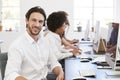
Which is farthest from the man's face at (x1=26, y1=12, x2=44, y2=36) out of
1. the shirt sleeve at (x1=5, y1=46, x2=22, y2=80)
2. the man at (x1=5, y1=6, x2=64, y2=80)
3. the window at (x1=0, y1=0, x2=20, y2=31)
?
the window at (x1=0, y1=0, x2=20, y2=31)

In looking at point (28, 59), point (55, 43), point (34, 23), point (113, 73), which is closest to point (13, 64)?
point (28, 59)

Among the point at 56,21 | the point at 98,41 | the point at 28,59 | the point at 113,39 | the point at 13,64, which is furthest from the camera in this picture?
the point at 56,21

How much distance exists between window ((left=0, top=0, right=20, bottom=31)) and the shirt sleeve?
4.98 meters

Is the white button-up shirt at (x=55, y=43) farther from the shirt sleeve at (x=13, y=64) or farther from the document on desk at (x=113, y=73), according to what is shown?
the shirt sleeve at (x=13, y=64)

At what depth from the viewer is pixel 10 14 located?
23.2ft

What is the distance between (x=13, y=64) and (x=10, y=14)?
5337 mm

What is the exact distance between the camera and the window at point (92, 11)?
6.92 meters

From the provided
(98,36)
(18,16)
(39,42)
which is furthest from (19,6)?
(39,42)

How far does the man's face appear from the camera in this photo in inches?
83.7

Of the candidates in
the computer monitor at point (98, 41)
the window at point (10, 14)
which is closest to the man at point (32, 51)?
the computer monitor at point (98, 41)

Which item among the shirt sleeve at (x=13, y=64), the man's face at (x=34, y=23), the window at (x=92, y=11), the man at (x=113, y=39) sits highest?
the window at (x=92, y=11)

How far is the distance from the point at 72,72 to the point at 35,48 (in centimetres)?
43

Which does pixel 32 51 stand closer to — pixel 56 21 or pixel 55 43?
pixel 55 43

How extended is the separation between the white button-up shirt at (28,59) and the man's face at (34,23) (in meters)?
0.06
